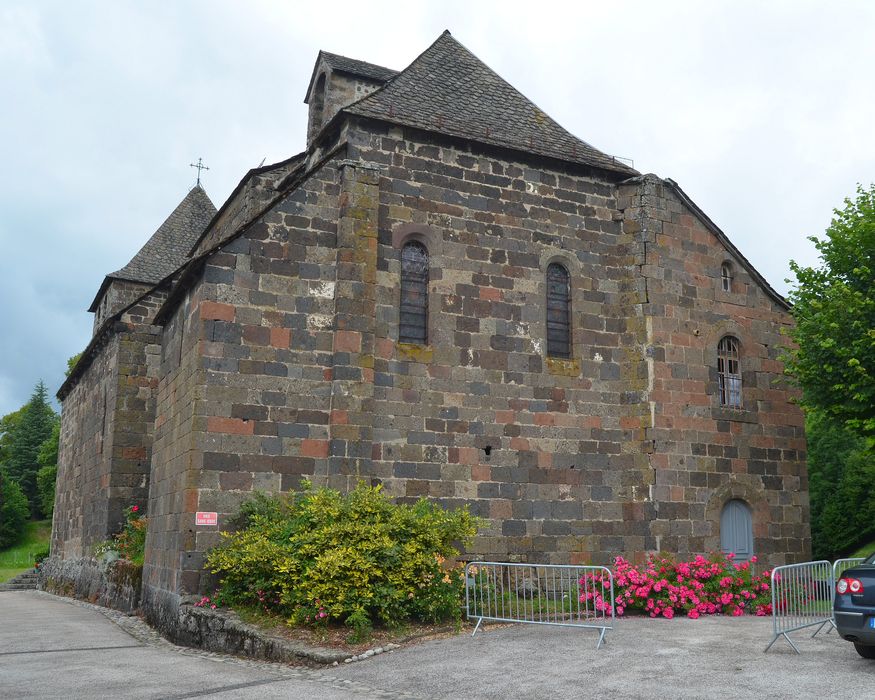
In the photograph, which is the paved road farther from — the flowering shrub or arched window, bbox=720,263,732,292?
arched window, bbox=720,263,732,292

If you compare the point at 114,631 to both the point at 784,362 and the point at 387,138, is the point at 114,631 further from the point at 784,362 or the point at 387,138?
the point at 784,362

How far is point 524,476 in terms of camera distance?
1522 cm

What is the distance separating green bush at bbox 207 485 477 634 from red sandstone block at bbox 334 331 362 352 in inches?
91.6

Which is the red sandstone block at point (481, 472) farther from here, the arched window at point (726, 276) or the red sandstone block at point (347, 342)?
the arched window at point (726, 276)

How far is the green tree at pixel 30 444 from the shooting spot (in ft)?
213

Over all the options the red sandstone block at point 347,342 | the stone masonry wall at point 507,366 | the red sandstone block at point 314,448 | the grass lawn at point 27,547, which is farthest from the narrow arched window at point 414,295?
the grass lawn at point 27,547

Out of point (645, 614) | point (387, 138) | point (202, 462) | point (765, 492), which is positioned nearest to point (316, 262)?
point (387, 138)

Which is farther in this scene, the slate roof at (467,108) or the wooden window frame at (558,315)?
the wooden window frame at (558,315)

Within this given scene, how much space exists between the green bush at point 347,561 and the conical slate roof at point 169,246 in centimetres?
1715

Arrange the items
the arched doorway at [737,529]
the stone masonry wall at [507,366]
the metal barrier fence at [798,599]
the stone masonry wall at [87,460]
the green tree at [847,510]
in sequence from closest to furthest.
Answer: the metal barrier fence at [798,599] → the stone masonry wall at [507,366] → the arched doorway at [737,529] → the stone masonry wall at [87,460] → the green tree at [847,510]

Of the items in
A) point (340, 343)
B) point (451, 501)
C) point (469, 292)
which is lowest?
point (451, 501)

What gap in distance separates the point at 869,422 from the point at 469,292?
7.72m

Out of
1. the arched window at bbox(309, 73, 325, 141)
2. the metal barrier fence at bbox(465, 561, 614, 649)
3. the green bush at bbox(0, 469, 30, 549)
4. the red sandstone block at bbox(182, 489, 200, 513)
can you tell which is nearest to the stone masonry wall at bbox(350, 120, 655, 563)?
the metal barrier fence at bbox(465, 561, 614, 649)

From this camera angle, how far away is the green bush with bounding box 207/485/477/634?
11.1 m
